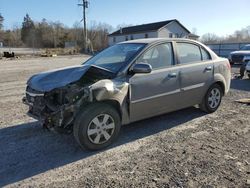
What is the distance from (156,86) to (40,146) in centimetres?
228

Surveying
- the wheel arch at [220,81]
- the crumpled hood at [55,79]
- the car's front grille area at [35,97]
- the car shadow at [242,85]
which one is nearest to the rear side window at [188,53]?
the wheel arch at [220,81]

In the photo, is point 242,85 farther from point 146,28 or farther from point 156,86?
point 146,28

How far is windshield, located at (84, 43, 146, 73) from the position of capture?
4.61 metres

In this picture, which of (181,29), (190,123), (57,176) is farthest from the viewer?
(181,29)

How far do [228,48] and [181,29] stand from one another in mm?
22304

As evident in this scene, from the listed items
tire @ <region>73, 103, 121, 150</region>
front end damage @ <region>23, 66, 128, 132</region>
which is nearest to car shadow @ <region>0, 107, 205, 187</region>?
tire @ <region>73, 103, 121, 150</region>

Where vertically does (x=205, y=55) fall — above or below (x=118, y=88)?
above

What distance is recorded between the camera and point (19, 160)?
3.87 meters

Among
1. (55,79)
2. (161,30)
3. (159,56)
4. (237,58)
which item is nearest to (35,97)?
(55,79)

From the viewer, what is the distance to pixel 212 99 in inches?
237

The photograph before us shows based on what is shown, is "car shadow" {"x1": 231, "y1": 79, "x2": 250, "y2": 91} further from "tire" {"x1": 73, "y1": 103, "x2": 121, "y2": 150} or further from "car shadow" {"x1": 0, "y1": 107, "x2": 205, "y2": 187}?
"tire" {"x1": 73, "y1": 103, "x2": 121, "y2": 150}

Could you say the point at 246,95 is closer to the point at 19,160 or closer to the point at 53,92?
the point at 53,92

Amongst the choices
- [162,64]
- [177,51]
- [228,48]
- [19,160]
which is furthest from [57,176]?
[228,48]

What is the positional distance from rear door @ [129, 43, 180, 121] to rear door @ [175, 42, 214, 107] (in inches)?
8.6
